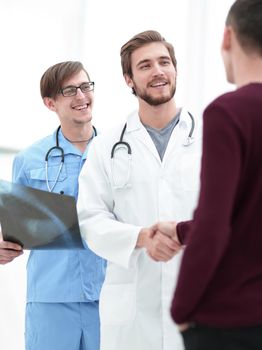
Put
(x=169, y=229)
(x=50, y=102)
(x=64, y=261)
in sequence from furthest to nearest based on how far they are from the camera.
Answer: (x=50, y=102), (x=64, y=261), (x=169, y=229)

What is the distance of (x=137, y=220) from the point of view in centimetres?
187

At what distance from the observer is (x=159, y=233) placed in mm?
1627

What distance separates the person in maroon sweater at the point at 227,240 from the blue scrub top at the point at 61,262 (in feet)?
3.81

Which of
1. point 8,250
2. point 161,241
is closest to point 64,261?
point 8,250

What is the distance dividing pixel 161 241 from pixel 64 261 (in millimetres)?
704

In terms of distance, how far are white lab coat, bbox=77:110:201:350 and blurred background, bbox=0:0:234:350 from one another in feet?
3.98

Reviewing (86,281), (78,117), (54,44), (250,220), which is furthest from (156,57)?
(54,44)

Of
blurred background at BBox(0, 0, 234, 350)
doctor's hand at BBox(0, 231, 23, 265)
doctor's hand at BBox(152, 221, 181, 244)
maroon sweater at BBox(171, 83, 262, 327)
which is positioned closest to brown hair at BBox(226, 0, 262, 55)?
maroon sweater at BBox(171, 83, 262, 327)

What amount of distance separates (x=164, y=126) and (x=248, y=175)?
986mm

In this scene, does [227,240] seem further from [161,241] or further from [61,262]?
[61,262]

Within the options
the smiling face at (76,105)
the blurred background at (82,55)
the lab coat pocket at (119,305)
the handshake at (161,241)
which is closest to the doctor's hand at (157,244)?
the handshake at (161,241)

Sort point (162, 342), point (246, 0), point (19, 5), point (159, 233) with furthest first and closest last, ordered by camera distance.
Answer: point (19, 5), point (162, 342), point (159, 233), point (246, 0)

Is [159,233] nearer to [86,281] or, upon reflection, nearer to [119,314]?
[119,314]

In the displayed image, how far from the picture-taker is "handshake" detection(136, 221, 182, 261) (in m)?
1.59
